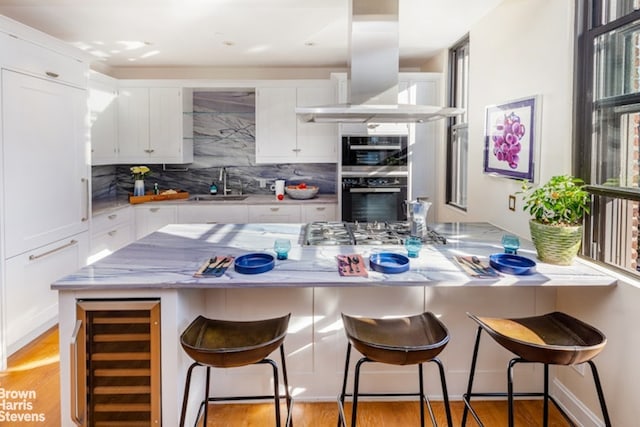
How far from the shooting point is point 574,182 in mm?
2238

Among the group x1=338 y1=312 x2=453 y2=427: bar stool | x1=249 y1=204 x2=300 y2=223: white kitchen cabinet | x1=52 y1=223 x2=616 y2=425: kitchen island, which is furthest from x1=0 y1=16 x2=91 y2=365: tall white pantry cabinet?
x1=338 y1=312 x2=453 y2=427: bar stool

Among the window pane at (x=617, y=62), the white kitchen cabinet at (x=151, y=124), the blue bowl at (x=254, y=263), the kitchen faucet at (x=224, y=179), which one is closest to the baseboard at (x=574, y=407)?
the window pane at (x=617, y=62)

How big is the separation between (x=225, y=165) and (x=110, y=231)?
1637 mm

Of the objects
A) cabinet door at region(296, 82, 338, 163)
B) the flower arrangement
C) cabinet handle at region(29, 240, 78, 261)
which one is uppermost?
cabinet door at region(296, 82, 338, 163)

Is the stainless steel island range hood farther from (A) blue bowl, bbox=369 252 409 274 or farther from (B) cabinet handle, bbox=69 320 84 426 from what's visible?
(B) cabinet handle, bbox=69 320 84 426

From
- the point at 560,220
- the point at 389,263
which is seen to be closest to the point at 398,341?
the point at 389,263

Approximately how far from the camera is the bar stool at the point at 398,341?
1678 mm

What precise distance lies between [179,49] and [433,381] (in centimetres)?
384

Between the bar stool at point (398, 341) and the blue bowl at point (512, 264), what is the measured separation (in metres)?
0.41

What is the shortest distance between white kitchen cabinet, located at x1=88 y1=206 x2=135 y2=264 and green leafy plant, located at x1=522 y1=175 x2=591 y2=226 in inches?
143

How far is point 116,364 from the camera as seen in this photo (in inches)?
77.5

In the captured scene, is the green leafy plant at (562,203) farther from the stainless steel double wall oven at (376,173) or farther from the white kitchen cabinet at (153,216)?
the white kitchen cabinet at (153,216)

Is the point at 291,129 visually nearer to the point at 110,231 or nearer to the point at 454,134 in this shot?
the point at 454,134

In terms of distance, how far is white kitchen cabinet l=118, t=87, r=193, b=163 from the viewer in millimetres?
4996
